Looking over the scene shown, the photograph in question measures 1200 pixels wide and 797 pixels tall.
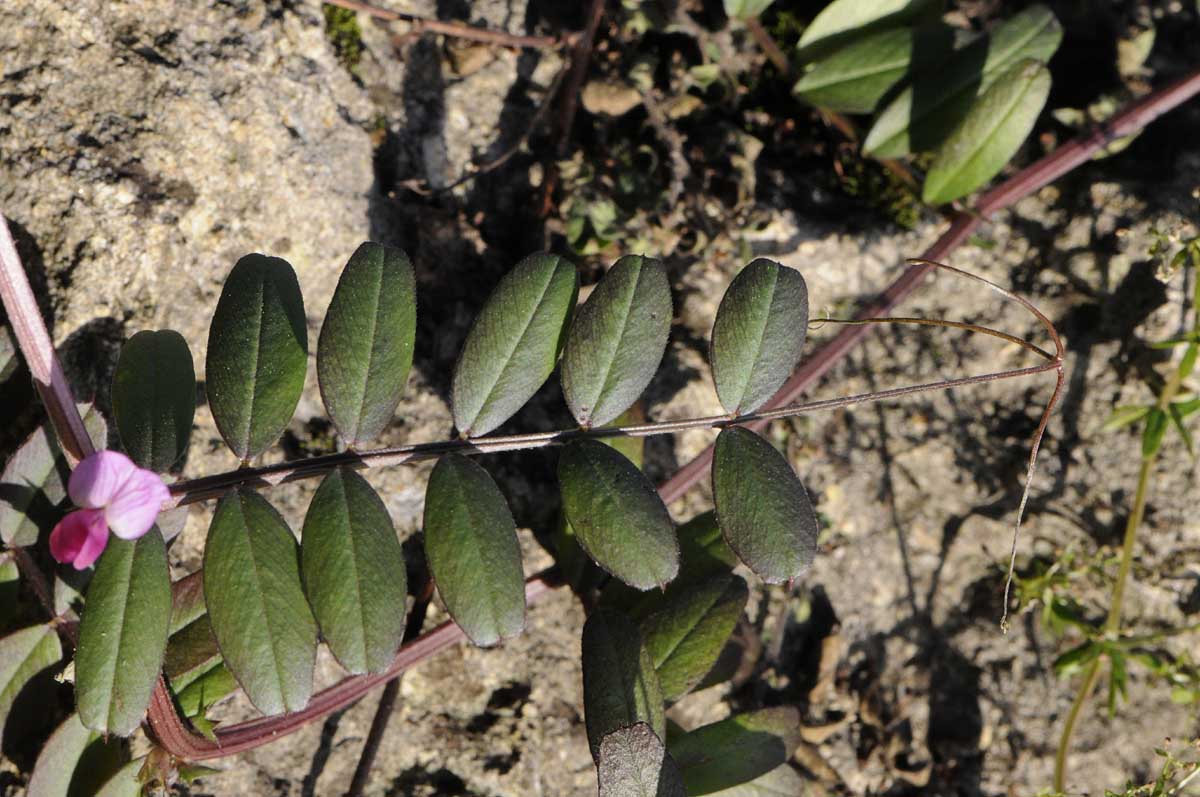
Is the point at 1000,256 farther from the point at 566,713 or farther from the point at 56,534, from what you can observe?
the point at 56,534

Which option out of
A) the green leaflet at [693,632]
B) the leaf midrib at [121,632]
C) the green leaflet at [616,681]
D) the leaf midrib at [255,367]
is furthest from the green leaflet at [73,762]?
the green leaflet at [693,632]

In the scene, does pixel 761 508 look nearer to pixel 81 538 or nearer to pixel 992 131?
pixel 81 538

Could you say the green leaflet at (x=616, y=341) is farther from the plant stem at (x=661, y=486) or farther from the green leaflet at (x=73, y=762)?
the green leaflet at (x=73, y=762)

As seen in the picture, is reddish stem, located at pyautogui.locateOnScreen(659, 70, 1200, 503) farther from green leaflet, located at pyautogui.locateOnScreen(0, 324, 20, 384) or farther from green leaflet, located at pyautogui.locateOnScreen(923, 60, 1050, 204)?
green leaflet, located at pyautogui.locateOnScreen(0, 324, 20, 384)

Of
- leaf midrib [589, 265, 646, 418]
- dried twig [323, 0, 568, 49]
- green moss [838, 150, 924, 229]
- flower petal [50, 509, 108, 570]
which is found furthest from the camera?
green moss [838, 150, 924, 229]

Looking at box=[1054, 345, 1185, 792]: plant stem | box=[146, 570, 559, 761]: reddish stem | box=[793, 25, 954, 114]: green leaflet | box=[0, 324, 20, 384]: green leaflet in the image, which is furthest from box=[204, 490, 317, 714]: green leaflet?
box=[1054, 345, 1185, 792]: plant stem

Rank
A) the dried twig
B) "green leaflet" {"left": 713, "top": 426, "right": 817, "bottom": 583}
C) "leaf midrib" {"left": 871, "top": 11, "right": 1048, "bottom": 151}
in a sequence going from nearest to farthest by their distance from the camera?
"green leaflet" {"left": 713, "top": 426, "right": 817, "bottom": 583}, the dried twig, "leaf midrib" {"left": 871, "top": 11, "right": 1048, "bottom": 151}
